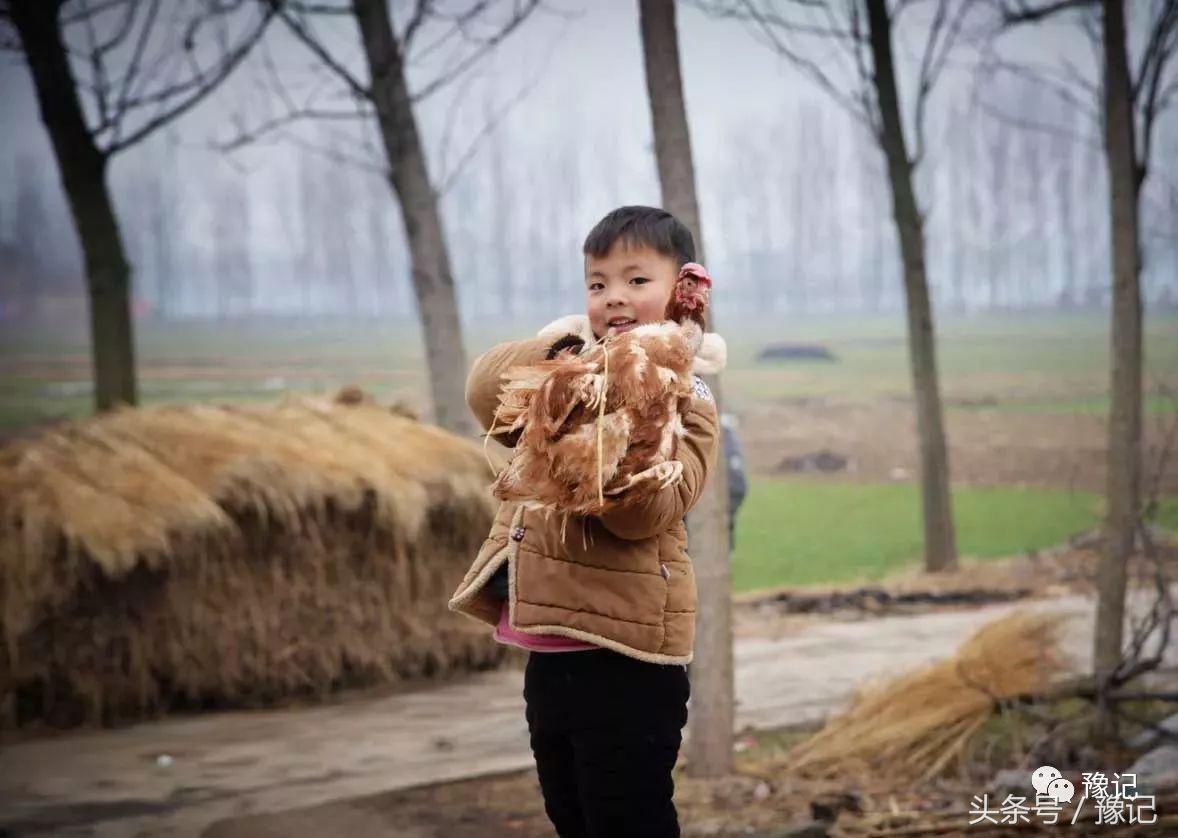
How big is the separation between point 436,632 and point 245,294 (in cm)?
243

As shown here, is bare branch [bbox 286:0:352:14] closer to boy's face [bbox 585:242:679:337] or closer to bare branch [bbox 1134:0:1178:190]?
bare branch [bbox 1134:0:1178:190]

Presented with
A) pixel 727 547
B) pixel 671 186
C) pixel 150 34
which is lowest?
pixel 727 547

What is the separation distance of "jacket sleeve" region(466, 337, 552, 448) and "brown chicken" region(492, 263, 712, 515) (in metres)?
0.24

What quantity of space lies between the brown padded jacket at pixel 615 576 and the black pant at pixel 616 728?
53mm

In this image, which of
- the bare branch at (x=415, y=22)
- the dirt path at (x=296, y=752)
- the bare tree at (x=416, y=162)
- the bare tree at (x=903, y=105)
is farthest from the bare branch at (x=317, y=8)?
the dirt path at (x=296, y=752)

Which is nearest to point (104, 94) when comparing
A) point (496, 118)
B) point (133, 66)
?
point (133, 66)

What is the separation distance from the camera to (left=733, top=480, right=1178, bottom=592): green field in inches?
251

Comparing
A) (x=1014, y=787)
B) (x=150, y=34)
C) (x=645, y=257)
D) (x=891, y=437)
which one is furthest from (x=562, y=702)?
(x=891, y=437)

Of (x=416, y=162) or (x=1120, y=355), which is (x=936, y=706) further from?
(x=416, y=162)

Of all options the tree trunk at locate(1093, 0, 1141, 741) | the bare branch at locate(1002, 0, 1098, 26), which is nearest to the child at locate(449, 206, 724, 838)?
the tree trunk at locate(1093, 0, 1141, 741)

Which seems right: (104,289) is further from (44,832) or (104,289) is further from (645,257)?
(645,257)

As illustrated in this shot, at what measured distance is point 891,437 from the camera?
290 inches

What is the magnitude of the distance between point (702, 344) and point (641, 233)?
0.60 ft

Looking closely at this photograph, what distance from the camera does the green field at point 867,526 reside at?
6375 mm
